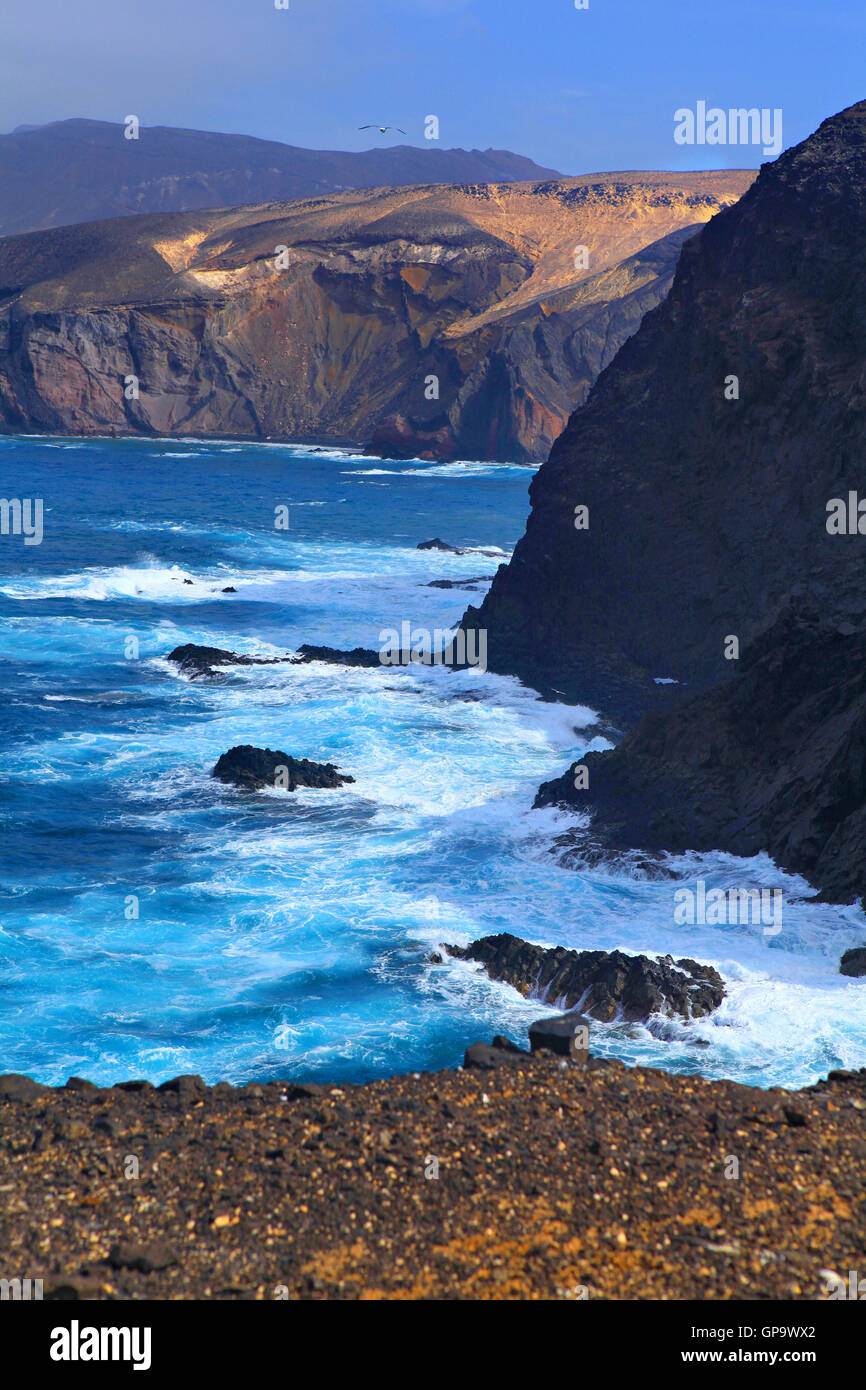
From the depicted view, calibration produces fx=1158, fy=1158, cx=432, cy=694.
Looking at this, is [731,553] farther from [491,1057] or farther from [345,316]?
[345,316]

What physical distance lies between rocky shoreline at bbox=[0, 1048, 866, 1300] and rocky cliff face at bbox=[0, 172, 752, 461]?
102 meters

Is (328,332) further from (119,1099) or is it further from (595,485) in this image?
(119,1099)

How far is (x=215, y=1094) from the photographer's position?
11148 mm

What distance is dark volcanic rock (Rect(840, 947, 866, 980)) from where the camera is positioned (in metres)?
15.9

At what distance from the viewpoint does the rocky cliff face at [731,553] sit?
2053 centimetres

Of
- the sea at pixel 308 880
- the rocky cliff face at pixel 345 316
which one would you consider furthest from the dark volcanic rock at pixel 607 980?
the rocky cliff face at pixel 345 316

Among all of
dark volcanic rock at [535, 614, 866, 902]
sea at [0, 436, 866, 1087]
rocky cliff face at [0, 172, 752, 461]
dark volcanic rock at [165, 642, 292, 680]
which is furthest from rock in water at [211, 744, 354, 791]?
rocky cliff face at [0, 172, 752, 461]

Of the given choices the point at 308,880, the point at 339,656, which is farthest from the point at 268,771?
the point at 339,656

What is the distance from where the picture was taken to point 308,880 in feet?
65.9

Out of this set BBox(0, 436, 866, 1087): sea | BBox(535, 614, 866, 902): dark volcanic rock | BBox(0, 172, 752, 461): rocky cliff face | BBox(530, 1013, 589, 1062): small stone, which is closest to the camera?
BBox(530, 1013, 589, 1062): small stone

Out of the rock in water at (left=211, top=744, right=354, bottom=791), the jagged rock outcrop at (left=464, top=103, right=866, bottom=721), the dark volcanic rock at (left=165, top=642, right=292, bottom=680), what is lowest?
the rock in water at (left=211, top=744, right=354, bottom=791)

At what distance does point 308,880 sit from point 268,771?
498 cm

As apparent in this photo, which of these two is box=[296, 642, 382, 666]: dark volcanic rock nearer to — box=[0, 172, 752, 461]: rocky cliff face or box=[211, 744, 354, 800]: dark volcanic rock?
box=[211, 744, 354, 800]: dark volcanic rock

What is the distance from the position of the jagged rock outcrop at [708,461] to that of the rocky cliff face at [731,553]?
6 centimetres
